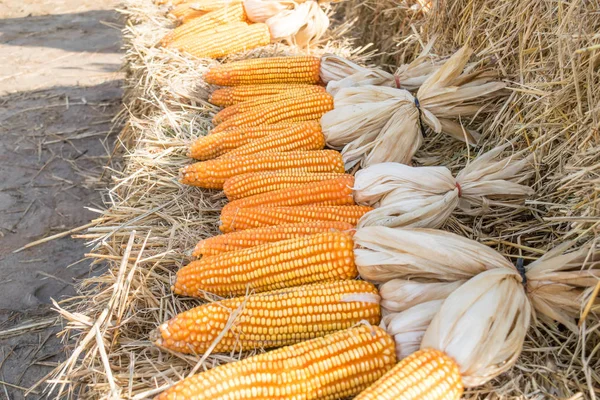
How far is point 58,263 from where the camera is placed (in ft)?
15.4

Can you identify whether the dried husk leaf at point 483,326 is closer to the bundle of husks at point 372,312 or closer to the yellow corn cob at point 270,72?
the bundle of husks at point 372,312

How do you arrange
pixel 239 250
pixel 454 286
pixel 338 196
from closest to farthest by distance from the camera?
pixel 454 286 < pixel 239 250 < pixel 338 196

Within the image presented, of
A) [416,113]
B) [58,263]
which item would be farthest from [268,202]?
[58,263]

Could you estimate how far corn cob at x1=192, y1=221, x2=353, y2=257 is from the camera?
301 centimetres

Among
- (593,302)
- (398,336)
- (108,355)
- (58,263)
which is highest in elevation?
(593,302)

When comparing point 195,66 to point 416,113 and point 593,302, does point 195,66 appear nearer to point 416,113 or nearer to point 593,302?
point 416,113

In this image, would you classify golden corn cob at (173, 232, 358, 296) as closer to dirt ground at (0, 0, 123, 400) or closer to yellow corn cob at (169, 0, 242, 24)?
dirt ground at (0, 0, 123, 400)

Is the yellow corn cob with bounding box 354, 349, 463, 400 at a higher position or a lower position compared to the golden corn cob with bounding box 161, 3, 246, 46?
lower

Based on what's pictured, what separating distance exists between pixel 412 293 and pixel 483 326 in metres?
0.42

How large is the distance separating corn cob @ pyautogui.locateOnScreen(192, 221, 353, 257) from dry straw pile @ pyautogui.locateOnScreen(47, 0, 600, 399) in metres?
0.21

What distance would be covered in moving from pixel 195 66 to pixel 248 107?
1353mm

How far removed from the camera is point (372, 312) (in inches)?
101

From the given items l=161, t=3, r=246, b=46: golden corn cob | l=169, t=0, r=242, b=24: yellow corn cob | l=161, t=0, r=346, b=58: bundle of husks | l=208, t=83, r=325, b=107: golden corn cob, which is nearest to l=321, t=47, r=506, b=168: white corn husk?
l=208, t=83, r=325, b=107: golden corn cob

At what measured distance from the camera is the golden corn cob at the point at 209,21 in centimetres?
591
